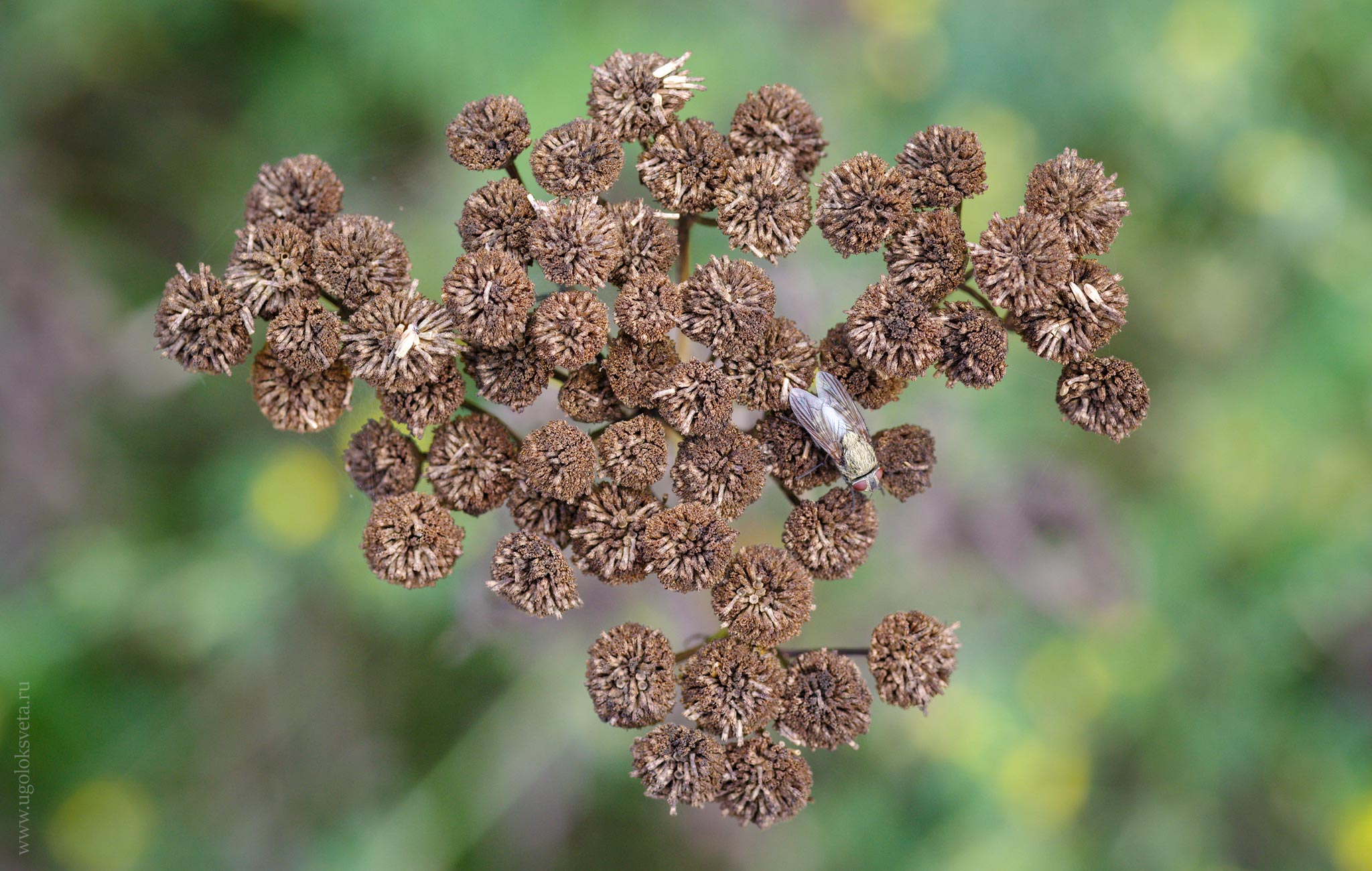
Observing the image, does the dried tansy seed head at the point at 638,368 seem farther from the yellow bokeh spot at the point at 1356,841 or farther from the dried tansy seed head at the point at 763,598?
the yellow bokeh spot at the point at 1356,841

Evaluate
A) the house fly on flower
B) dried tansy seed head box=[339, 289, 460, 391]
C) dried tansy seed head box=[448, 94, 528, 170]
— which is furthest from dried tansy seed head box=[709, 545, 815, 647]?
dried tansy seed head box=[448, 94, 528, 170]

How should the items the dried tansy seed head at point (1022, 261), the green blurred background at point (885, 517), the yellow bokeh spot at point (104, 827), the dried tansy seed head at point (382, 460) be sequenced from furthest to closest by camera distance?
the yellow bokeh spot at point (104, 827)
the green blurred background at point (885, 517)
the dried tansy seed head at point (382, 460)
the dried tansy seed head at point (1022, 261)

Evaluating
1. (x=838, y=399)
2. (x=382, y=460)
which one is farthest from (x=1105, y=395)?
(x=382, y=460)

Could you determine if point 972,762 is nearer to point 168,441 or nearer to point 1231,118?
point 1231,118

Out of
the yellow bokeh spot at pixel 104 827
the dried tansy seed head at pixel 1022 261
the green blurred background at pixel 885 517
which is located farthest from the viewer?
the yellow bokeh spot at pixel 104 827

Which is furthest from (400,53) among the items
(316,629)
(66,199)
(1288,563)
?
(1288,563)

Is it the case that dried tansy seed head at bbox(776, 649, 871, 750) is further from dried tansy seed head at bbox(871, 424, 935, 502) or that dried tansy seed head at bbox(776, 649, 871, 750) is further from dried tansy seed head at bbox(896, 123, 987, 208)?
dried tansy seed head at bbox(896, 123, 987, 208)

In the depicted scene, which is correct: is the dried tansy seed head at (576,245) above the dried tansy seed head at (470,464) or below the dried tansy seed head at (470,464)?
above

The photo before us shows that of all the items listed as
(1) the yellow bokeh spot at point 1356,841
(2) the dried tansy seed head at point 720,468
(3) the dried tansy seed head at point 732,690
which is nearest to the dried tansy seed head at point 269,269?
(2) the dried tansy seed head at point 720,468
